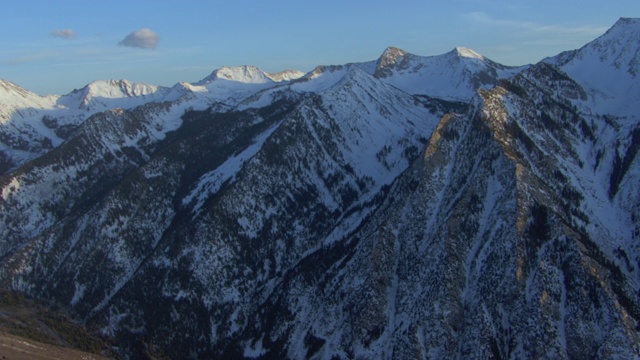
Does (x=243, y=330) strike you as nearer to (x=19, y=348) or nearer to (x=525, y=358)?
(x=19, y=348)

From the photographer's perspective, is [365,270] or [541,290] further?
[365,270]

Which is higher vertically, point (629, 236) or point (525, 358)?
point (629, 236)

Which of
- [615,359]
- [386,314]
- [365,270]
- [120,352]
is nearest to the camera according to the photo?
[615,359]

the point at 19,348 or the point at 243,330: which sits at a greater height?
the point at 19,348

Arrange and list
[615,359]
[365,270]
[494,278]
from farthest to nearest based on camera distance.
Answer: [365,270]
[494,278]
[615,359]

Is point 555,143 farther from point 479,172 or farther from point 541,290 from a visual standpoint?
point 541,290

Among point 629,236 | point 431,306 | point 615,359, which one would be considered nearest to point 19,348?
point 431,306

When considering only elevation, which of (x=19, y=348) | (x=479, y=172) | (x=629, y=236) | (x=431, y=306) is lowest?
(x=19, y=348)

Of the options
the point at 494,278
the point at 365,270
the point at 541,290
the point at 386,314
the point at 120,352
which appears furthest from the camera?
the point at 120,352

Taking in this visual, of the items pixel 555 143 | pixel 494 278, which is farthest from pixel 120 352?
pixel 555 143
